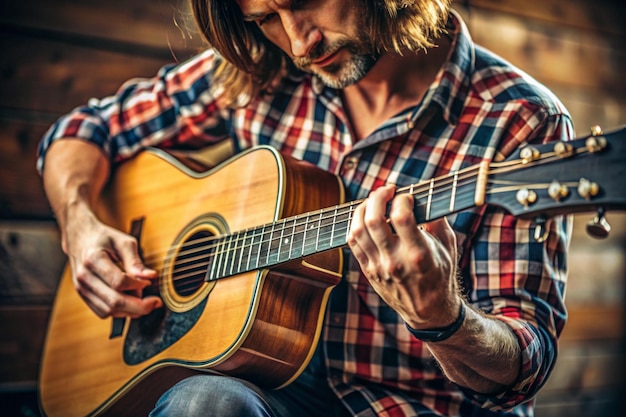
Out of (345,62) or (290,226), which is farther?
(345,62)

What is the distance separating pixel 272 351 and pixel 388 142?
447 millimetres

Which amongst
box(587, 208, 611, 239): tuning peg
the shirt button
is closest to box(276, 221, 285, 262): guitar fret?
the shirt button

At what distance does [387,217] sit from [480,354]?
240mm

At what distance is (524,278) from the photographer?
1.08 meters

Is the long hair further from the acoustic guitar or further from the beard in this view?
the acoustic guitar

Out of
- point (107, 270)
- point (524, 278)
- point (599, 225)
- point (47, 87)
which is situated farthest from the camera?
point (47, 87)

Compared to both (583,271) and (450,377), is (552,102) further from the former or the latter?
(583,271)

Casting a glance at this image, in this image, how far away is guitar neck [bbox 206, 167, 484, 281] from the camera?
0.85m

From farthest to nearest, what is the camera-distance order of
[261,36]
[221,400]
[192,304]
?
[261,36] → [192,304] → [221,400]

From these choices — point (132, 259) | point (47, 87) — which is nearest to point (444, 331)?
point (132, 259)

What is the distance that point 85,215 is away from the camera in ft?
4.66

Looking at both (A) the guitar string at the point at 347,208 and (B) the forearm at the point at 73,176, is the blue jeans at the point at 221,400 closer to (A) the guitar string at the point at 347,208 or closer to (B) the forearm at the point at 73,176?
(A) the guitar string at the point at 347,208

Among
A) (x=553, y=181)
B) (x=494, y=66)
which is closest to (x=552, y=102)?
(x=494, y=66)

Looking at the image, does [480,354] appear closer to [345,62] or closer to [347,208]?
[347,208]
